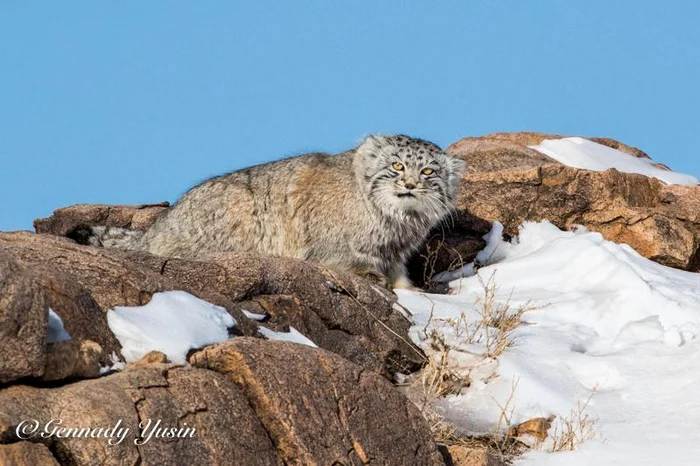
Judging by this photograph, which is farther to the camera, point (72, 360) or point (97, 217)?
point (97, 217)

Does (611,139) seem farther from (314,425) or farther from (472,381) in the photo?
(314,425)

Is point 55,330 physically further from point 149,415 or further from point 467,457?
point 467,457

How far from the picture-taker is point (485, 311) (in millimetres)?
9586

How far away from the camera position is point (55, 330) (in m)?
5.45

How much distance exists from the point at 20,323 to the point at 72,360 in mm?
383

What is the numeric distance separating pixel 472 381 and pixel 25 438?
4.60m

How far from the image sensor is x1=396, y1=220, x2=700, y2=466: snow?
7.79m

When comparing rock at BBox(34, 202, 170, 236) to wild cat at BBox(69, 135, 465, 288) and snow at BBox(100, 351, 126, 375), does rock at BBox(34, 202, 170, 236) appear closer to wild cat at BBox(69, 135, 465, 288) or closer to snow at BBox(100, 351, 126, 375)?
wild cat at BBox(69, 135, 465, 288)

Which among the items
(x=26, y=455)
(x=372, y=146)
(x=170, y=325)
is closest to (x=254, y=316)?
(x=170, y=325)

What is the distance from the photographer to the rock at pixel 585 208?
12.4m

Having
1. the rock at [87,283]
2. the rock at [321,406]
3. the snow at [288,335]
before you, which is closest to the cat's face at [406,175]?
the snow at [288,335]

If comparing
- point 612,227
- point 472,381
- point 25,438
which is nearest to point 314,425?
point 25,438

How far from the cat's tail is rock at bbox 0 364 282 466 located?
607 cm

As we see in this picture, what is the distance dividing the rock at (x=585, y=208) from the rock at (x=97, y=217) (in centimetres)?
358
